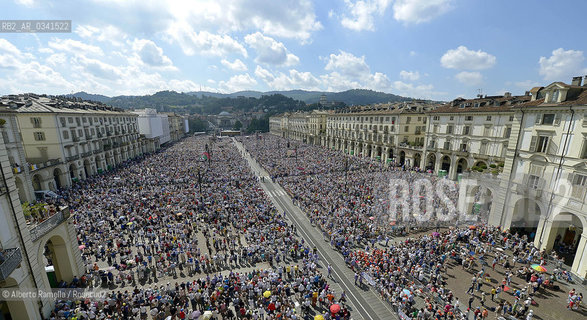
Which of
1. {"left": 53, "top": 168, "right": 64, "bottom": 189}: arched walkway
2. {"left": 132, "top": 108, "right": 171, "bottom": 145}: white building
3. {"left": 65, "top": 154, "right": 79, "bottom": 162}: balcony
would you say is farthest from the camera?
{"left": 132, "top": 108, "right": 171, "bottom": 145}: white building

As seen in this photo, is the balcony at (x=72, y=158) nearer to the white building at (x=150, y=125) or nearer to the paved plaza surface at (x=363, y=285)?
the paved plaza surface at (x=363, y=285)

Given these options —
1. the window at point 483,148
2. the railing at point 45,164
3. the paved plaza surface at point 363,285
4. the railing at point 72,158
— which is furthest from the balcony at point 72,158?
the window at point 483,148


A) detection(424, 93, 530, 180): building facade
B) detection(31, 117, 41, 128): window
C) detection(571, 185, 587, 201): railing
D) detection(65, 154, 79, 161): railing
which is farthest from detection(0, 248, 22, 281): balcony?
detection(424, 93, 530, 180): building facade

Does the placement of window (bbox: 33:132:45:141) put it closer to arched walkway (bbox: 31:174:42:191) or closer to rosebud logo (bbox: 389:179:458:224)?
arched walkway (bbox: 31:174:42:191)

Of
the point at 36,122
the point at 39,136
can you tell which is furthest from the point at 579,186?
the point at 36,122

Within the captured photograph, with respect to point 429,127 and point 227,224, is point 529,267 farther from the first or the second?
point 429,127

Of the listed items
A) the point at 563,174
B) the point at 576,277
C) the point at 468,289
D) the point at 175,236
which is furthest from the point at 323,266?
the point at 563,174
